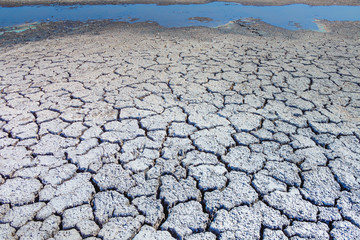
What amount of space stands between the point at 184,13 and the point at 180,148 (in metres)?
6.47

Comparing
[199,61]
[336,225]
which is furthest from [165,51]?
[336,225]

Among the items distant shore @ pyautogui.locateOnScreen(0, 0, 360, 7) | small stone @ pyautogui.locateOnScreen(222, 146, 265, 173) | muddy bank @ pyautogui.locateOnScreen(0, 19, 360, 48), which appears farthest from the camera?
distant shore @ pyautogui.locateOnScreen(0, 0, 360, 7)

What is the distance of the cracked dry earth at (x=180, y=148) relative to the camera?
169 cm

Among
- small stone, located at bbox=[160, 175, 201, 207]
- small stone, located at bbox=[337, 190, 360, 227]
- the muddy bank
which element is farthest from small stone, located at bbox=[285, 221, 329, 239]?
the muddy bank

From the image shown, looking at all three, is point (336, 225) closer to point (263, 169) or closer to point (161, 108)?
point (263, 169)

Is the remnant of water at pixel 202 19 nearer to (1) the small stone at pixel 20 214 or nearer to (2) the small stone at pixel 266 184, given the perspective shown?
(2) the small stone at pixel 266 184

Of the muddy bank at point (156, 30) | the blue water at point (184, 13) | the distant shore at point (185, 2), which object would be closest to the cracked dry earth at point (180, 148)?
the muddy bank at point (156, 30)

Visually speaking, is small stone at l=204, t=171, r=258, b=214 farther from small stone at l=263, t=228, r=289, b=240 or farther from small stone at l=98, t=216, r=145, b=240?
small stone at l=98, t=216, r=145, b=240

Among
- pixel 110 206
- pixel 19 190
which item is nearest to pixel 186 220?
pixel 110 206

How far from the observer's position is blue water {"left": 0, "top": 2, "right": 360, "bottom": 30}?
6886 millimetres

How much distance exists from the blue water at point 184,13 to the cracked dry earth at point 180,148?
315 centimetres

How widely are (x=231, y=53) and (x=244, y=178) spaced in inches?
114

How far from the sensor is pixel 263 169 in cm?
207

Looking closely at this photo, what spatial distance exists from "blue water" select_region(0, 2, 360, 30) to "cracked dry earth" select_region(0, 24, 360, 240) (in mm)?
3147
